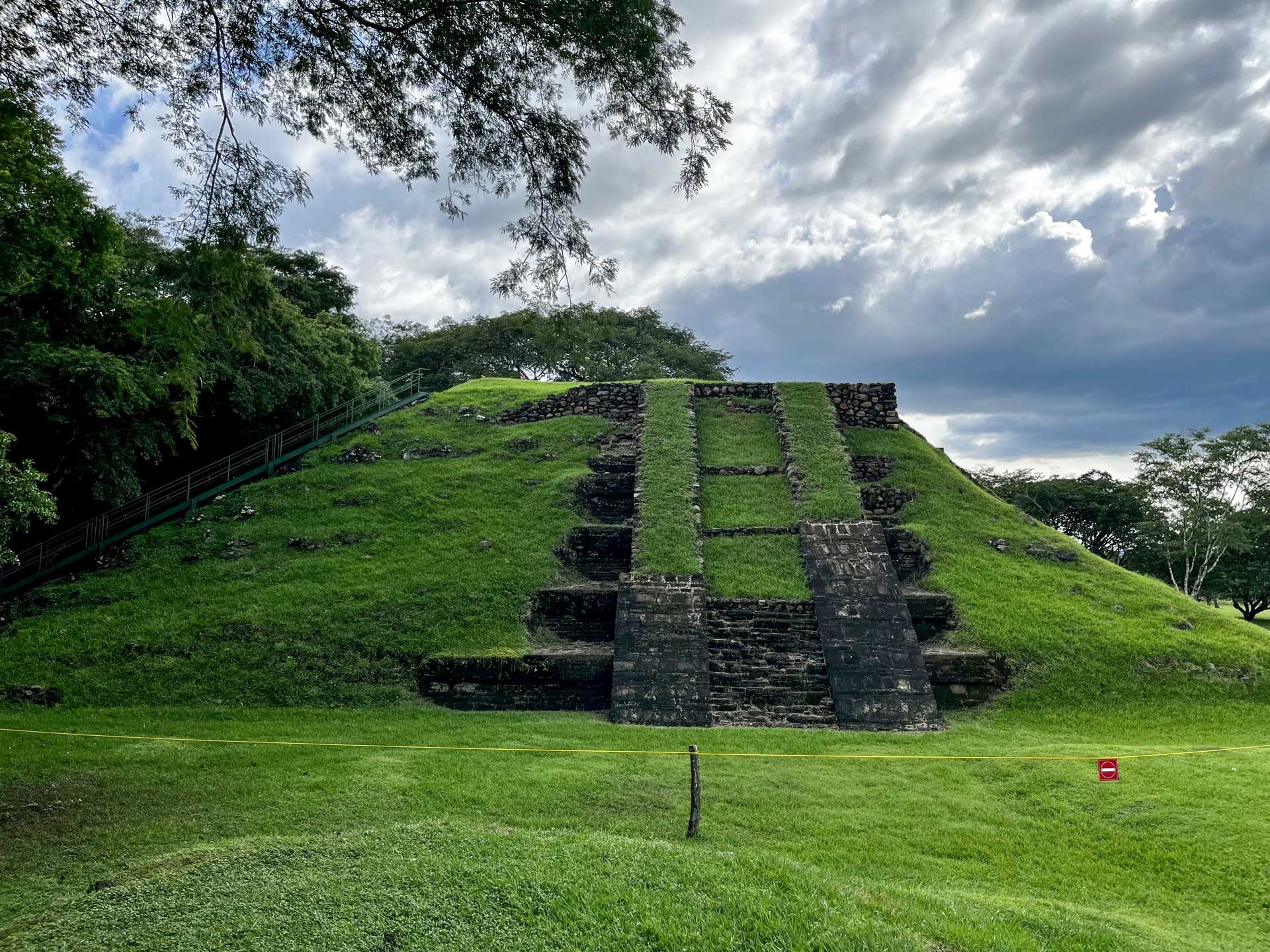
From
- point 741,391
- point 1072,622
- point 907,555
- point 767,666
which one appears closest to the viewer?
point 767,666

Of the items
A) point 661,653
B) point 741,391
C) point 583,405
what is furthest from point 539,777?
point 741,391

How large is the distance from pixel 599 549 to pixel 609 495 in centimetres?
207

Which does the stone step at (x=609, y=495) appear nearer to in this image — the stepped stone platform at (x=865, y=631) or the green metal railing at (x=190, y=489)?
the stepped stone platform at (x=865, y=631)

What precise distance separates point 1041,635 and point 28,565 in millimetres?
17413

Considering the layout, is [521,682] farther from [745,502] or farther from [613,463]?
[613,463]

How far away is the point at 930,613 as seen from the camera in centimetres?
1166

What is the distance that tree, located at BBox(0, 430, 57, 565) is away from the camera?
8.38 meters

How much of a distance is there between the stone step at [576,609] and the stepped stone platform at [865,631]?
3.41 m

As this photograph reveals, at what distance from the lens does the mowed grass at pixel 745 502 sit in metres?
13.9

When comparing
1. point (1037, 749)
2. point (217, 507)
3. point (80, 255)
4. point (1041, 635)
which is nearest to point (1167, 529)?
point (1041, 635)

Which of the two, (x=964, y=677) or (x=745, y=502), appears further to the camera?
(x=745, y=502)

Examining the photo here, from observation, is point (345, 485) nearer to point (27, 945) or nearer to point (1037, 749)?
point (27, 945)

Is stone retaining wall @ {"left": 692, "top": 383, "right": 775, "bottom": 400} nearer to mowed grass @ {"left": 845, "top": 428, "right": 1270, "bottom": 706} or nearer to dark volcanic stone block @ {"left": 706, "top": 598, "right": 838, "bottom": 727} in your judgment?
mowed grass @ {"left": 845, "top": 428, "right": 1270, "bottom": 706}

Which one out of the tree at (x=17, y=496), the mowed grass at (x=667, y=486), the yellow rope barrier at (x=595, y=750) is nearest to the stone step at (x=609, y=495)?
the mowed grass at (x=667, y=486)
